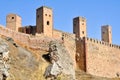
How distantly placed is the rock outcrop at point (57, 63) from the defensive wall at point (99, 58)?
15192 millimetres

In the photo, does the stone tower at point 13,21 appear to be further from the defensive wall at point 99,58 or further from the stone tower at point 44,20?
the defensive wall at point 99,58

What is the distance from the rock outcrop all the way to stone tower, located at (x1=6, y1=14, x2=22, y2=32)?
1514 centimetres

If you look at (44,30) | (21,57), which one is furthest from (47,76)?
(44,30)

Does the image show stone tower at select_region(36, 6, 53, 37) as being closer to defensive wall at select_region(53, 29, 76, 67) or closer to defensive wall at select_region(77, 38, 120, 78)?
defensive wall at select_region(53, 29, 76, 67)

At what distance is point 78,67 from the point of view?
65.6 m

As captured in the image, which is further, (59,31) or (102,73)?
(102,73)

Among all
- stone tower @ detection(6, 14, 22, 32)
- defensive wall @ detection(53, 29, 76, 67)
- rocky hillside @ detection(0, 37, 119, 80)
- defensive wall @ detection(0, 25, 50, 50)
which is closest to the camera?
rocky hillside @ detection(0, 37, 119, 80)

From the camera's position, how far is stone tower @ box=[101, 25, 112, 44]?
79.4 meters

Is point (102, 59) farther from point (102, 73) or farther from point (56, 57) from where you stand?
point (56, 57)

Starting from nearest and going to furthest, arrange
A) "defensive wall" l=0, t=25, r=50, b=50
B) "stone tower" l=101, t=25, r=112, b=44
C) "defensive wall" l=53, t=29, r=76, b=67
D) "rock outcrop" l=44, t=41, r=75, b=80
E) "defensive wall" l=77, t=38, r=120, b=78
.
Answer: "rock outcrop" l=44, t=41, r=75, b=80
"defensive wall" l=0, t=25, r=50, b=50
"defensive wall" l=53, t=29, r=76, b=67
"defensive wall" l=77, t=38, r=120, b=78
"stone tower" l=101, t=25, r=112, b=44

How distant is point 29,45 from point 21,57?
661 cm

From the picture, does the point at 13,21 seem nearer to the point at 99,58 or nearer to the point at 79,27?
the point at 79,27

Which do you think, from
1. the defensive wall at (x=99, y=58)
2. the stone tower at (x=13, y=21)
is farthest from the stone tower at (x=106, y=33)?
the stone tower at (x=13, y=21)

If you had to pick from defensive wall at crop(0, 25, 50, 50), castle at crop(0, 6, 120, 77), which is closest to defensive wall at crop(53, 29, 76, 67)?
castle at crop(0, 6, 120, 77)
